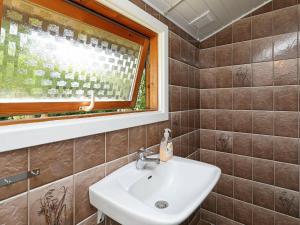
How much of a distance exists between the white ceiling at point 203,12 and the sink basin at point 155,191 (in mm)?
1141

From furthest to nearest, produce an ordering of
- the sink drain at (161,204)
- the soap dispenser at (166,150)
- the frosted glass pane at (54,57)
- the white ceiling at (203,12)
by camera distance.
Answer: the white ceiling at (203,12), the soap dispenser at (166,150), the sink drain at (161,204), the frosted glass pane at (54,57)

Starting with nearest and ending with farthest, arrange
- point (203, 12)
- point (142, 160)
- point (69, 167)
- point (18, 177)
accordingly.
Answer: point (18, 177), point (69, 167), point (142, 160), point (203, 12)

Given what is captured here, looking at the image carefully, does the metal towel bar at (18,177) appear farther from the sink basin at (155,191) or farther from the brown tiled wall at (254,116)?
the brown tiled wall at (254,116)

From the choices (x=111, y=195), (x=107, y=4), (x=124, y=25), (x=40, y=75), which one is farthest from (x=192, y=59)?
(x=111, y=195)

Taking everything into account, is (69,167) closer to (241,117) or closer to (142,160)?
(142,160)

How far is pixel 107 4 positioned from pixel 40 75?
0.51 metres

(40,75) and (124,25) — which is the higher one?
(124,25)

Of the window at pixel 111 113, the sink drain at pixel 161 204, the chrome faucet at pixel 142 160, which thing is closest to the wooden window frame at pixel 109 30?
the window at pixel 111 113

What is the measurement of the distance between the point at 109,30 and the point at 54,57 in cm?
39

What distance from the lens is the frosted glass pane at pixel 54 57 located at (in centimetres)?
78

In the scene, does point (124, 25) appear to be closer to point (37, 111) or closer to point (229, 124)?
point (37, 111)

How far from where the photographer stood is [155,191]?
3.57 feet

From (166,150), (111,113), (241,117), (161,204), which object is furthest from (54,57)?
(241,117)

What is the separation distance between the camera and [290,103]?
4.93 feet
